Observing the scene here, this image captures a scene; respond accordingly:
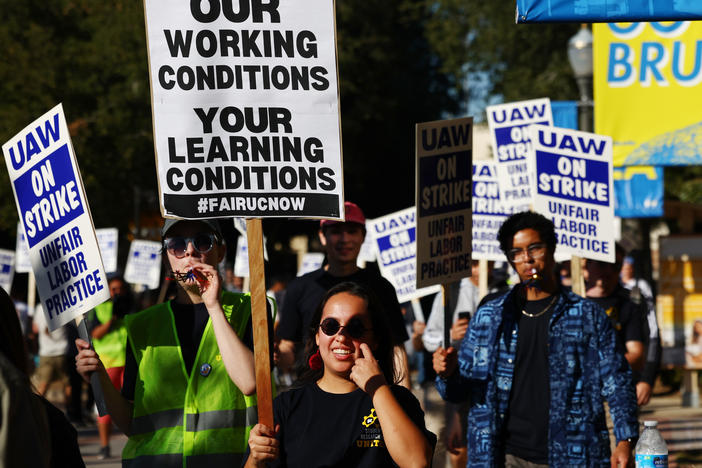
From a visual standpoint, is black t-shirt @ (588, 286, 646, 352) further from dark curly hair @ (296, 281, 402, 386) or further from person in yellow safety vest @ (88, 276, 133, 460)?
person in yellow safety vest @ (88, 276, 133, 460)

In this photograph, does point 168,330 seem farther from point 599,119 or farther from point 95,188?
point 95,188

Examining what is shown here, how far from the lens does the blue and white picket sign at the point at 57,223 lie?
563cm

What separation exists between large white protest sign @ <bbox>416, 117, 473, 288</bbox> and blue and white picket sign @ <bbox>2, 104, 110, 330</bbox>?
168 centimetres

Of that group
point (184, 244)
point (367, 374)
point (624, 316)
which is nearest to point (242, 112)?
point (184, 244)

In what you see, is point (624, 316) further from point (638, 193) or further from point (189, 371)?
point (638, 193)

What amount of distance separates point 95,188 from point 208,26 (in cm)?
2730

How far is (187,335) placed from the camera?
502 cm

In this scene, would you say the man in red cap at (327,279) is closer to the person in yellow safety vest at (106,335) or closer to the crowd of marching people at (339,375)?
the crowd of marching people at (339,375)

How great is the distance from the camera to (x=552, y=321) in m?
5.82

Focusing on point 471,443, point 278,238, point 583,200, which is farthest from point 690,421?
point 278,238

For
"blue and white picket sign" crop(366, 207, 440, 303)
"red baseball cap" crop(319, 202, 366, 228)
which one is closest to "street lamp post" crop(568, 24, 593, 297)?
"blue and white picket sign" crop(366, 207, 440, 303)

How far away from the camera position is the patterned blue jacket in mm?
5668

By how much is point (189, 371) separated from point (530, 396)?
1.66m

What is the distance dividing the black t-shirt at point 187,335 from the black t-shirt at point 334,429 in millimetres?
805
